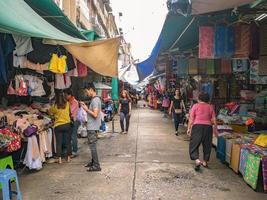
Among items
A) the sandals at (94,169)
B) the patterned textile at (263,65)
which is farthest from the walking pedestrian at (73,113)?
the patterned textile at (263,65)

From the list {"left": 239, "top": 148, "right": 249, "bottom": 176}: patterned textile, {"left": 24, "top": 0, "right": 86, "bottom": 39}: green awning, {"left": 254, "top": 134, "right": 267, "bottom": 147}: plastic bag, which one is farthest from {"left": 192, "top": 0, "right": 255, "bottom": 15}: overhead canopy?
{"left": 24, "top": 0, "right": 86, "bottom": 39}: green awning

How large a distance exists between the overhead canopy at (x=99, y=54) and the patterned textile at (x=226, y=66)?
16.0 feet

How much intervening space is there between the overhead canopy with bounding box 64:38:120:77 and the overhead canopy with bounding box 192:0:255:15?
1930mm

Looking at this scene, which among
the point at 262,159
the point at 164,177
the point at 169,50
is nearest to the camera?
the point at 262,159

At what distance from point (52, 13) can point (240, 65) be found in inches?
222

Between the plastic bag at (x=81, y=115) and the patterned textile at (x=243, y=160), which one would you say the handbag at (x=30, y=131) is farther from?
the patterned textile at (x=243, y=160)

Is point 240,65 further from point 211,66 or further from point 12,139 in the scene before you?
point 12,139

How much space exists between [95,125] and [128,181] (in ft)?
4.92

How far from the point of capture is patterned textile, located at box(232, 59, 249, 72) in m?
10.8

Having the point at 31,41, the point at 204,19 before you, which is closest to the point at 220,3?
the point at 204,19

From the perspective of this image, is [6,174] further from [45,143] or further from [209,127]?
[209,127]

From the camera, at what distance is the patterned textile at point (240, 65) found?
10.8 meters

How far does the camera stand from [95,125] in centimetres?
797

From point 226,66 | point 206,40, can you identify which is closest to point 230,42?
point 206,40
